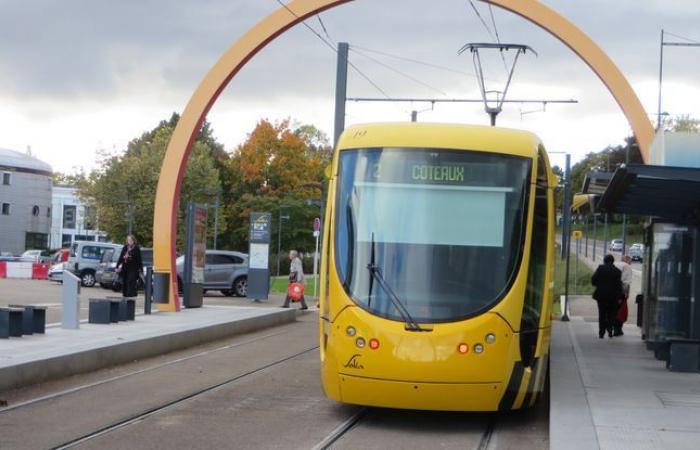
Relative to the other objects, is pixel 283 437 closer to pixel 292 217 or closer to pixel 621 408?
pixel 621 408

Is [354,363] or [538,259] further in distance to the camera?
[538,259]

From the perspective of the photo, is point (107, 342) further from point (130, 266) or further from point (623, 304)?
point (623, 304)

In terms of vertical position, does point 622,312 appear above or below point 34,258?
above

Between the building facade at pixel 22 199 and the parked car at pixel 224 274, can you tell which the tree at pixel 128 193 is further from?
the building facade at pixel 22 199

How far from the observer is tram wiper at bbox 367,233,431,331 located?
999cm

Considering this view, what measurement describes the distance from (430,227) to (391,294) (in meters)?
0.86

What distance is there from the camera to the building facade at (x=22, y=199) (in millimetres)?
94375

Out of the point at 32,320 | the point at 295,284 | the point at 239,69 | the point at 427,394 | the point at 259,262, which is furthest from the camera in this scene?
the point at 259,262

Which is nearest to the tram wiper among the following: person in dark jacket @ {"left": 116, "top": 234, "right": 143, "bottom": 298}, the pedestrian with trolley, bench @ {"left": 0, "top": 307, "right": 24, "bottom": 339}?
bench @ {"left": 0, "top": 307, "right": 24, "bottom": 339}

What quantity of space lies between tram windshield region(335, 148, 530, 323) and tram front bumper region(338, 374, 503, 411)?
0.66 metres

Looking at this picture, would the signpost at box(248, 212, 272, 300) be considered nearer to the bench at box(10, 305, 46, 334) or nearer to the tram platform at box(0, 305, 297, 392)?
the tram platform at box(0, 305, 297, 392)

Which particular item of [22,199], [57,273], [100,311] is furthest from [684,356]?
[22,199]

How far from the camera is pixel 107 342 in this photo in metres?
15.6

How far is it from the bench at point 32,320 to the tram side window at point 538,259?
8.58 m
